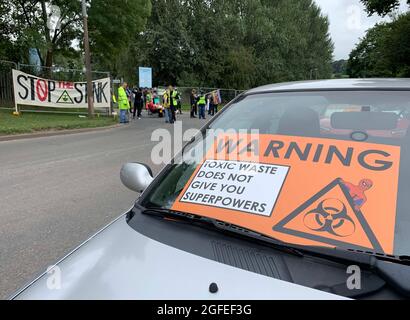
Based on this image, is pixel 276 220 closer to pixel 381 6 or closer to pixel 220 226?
pixel 220 226

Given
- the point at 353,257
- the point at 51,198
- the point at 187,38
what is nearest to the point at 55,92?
the point at 51,198

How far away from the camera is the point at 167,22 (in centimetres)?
3728

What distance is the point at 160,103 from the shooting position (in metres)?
23.4

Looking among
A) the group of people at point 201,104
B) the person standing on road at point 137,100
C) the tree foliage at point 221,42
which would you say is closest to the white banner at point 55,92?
the person standing on road at point 137,100

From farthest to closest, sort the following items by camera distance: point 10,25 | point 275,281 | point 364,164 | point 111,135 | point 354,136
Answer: point 10,25 < point 111,135 < point 354,136 < point 364,164 < point 275,281

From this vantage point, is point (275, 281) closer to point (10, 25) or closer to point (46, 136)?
point (46, 136)

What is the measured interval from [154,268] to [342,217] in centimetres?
79

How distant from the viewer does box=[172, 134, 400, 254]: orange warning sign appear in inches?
62.5

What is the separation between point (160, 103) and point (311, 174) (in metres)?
22.1

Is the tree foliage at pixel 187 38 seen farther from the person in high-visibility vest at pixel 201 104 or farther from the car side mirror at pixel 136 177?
the car side mirror at pixel 136 177

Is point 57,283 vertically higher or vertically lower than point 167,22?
lower

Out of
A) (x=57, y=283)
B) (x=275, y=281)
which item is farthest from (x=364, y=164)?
(x=57, y=283)

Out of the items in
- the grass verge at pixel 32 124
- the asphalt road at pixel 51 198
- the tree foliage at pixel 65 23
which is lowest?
the asphalt road at pixel 51 198

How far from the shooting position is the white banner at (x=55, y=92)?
1677 centimetres
